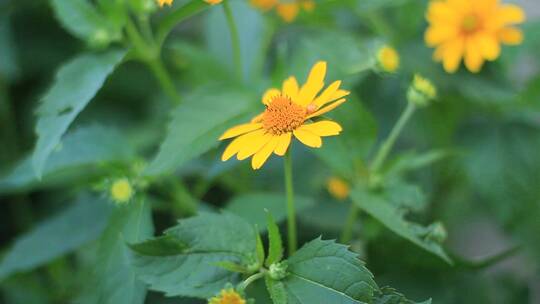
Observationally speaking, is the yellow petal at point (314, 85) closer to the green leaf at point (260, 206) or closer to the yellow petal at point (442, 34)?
the green leaf at point (260, 206)

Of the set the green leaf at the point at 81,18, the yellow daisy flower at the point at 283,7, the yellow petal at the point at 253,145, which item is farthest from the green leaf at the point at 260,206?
the yellow daisy flower at the point at 283,7

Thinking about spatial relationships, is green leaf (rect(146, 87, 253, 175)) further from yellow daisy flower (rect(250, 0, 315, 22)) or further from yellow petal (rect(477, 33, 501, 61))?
yellow petal (rect(477, 33, 501, 61))

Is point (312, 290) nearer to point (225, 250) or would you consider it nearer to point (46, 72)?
point (225, 250)

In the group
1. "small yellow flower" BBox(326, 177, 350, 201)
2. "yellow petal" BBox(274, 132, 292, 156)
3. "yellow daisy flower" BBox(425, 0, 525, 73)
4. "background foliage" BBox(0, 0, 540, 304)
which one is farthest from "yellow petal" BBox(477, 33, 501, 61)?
"yellow petal" BBox(274, 132, 292, 156)

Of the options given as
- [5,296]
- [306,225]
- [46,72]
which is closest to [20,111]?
[46,72]

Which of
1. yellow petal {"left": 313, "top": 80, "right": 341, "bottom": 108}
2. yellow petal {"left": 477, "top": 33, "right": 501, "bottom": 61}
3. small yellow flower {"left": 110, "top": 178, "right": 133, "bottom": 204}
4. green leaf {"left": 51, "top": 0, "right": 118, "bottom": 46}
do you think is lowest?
yellow petal {"left": 477, "top": 33, "right": 501, "bottom": 61}

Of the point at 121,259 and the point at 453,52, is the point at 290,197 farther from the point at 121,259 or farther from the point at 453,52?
the point at 453,52

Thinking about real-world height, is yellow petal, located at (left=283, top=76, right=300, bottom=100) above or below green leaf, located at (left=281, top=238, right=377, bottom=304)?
above
